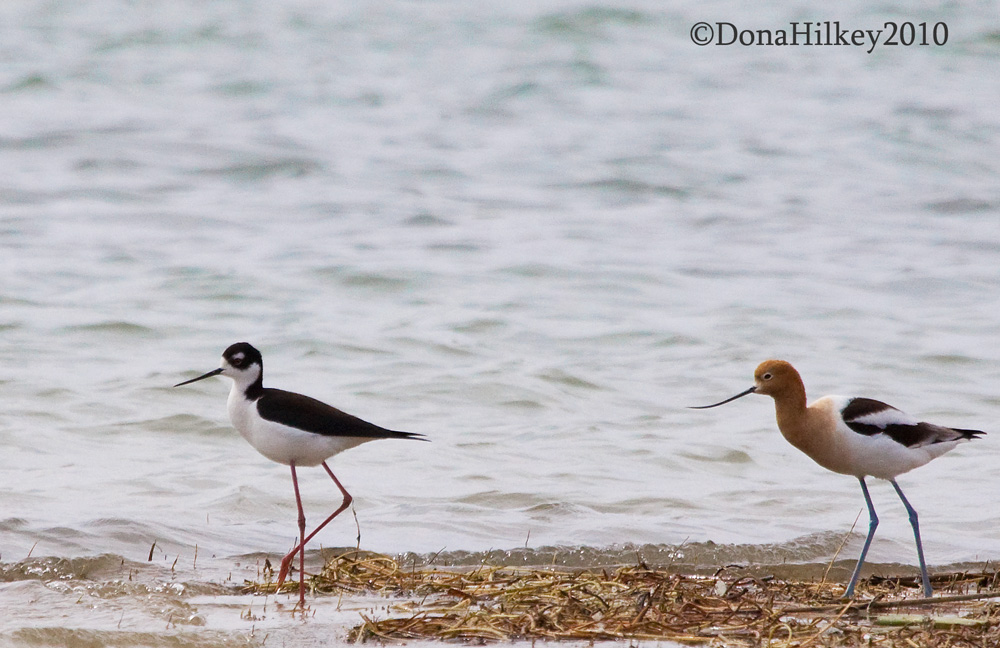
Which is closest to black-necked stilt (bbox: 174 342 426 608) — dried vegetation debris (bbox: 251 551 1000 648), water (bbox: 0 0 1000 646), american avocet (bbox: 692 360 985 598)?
dried vegetation debris (bbox: 251 551 1000 648)

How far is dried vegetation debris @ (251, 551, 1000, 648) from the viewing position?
5035 millimetres

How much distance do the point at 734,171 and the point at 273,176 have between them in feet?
20.9

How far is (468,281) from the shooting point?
1378 centimetres

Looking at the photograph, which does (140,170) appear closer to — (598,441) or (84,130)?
(84,130)

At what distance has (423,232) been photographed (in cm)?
1547

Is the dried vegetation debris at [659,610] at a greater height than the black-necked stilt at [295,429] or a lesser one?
lesser

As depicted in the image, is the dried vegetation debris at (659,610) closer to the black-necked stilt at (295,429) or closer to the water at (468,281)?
the water at (468,281)

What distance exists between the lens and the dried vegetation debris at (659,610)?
5035 millimetres

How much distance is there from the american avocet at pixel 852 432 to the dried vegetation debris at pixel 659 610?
1.91 feet

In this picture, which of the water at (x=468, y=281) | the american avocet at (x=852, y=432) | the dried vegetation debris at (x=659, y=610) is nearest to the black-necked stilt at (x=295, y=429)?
the dried vegetation debris at (x=659, y=610)

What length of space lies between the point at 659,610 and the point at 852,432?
4.81ft

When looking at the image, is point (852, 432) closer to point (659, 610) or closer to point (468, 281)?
point (659, 610)

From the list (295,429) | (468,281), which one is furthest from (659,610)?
(468,281)

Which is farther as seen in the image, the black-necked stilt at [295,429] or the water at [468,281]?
the water at [468,281]
